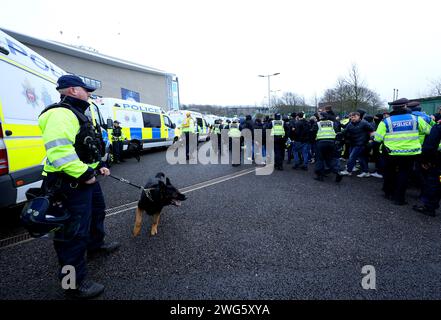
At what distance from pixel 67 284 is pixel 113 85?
2925 cm

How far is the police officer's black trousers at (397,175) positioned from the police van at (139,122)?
860cm

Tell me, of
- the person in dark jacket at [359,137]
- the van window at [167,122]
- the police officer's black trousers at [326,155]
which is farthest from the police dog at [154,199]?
the van window at [167,122]

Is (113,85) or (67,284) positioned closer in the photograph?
(67,284)

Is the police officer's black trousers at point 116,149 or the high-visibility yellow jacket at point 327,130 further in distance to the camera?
the police officer's black trousers at point 116,149

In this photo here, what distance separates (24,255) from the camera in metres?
2.54

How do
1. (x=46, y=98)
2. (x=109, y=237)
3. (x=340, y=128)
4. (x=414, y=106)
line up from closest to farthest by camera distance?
(x=109, y=237)
(x=46, y=98)
(x=414, y=106)
(x=340, y=128)

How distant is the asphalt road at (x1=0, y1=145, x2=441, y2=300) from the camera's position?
1985 mm

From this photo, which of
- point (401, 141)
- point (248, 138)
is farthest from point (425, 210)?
point (248, 138)

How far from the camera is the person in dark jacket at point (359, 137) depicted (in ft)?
18.9

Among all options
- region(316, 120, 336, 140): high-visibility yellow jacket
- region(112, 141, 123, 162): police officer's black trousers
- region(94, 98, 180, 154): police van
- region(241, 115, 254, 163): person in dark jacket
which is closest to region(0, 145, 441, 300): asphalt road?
region(316, 120, 336, 140): high-visibility yellow jacket

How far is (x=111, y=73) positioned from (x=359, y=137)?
28.6 meters

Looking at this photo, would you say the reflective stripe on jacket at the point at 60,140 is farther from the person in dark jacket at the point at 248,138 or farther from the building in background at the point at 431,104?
the building in background at the point at 431,104
